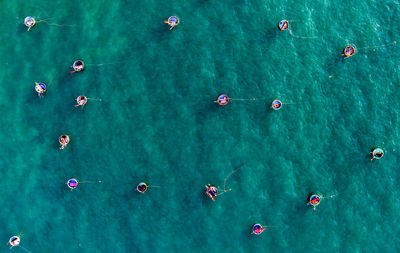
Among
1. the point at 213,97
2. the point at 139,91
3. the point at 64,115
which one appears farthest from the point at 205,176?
the point at 64,115

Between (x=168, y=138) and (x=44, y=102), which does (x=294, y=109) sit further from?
(x=44, y=102)

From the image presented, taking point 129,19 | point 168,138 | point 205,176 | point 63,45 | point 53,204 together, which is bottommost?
point 53,204

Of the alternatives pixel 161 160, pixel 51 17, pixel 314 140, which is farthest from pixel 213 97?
pixel 51 17

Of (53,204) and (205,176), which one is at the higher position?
(205,176)

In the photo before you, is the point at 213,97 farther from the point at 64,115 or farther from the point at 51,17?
the point at 51,17

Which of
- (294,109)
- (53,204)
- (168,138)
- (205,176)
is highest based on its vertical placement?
(294,109)

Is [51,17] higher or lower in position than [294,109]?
higher
